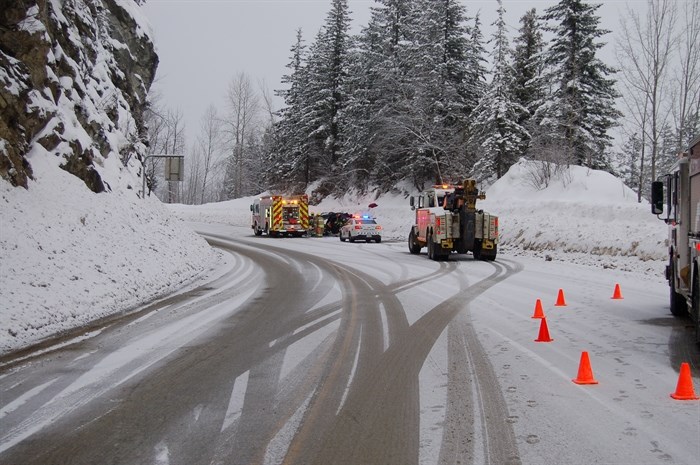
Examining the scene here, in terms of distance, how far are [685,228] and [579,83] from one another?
31144 millimetres

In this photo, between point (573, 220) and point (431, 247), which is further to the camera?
point (573, 220)

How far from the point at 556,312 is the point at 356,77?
45.0m

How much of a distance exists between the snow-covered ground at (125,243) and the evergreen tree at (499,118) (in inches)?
311

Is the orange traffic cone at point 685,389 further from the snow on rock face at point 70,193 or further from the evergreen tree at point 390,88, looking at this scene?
the evergreen tree at point 390,88

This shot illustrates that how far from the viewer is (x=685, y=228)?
8758 mm

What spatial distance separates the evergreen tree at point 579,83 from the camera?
3591 centimetres

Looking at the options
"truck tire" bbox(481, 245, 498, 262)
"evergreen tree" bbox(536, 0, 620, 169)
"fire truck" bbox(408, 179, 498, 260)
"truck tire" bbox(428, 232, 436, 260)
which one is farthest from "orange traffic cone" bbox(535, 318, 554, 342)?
"evergreen tree" bbox(536, 0, 620, 169)

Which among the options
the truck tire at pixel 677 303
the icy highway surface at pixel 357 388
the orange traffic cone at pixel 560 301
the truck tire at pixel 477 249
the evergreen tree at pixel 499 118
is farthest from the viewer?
the evergreen tree at pixel 499 118

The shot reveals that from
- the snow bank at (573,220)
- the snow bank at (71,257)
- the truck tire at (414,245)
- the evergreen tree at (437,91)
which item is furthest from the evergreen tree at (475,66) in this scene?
the snow bank at (71,257)

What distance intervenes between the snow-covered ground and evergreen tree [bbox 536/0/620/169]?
6.22 m

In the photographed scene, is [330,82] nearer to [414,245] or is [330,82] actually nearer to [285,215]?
[285,215]

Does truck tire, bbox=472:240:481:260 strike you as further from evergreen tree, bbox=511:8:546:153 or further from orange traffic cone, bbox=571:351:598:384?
evergreen tree, bbox=511:8:546:153

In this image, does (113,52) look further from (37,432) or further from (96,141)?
(37,432)

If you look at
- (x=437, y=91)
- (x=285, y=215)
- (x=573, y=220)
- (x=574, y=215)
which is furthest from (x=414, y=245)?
(x=437, y=91)
